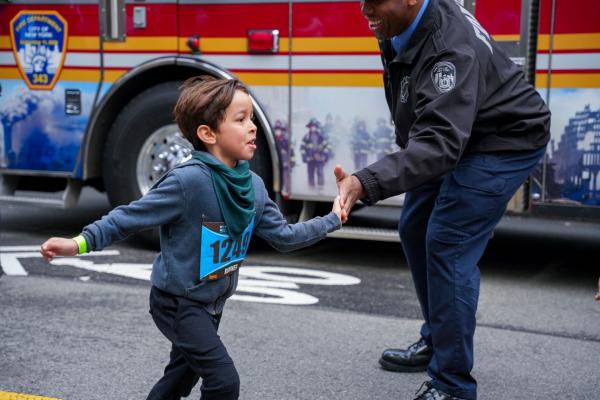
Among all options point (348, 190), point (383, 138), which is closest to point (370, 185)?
point (348, 190)

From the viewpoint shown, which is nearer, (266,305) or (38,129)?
(266,305)

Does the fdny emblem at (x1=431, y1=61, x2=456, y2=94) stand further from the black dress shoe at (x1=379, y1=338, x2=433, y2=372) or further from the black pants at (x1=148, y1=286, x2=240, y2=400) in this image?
the black dress shoe at (x1=379, y1=338, x2=433, y2=372)

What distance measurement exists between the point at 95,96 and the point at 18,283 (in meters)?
1.56

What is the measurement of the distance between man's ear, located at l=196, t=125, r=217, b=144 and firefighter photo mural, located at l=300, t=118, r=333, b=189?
2.90 meters

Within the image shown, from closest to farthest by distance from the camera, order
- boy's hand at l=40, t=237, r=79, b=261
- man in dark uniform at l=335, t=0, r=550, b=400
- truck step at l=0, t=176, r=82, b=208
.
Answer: boy's hand at l=40, t=237, r=79, b=261
man in dark uniform at l=335, t=0, r=550, b=400
truck step at l=0, t=176, r=82, b=208

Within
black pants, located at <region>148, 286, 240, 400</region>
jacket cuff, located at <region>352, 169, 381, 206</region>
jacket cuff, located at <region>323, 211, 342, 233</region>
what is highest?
jacket cuff, located at <region>352, 169, 381, 206</region>

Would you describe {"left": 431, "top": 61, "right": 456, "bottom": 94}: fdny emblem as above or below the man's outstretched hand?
above

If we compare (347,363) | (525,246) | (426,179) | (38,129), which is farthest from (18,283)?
(525,246)

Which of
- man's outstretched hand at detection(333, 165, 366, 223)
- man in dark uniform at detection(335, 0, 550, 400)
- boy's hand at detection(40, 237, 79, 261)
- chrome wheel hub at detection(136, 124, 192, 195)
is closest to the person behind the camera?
boy's hand at detection(40, 237, 79, 261)

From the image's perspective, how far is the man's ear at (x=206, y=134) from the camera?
281cm

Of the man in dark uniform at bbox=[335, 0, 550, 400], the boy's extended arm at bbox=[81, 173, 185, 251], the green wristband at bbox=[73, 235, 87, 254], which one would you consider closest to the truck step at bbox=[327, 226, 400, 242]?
the man in dark uniform at bbox=[335, 0, 550, 400]

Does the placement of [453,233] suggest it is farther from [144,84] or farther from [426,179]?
[144,84]

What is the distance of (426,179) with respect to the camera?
9.77 feet

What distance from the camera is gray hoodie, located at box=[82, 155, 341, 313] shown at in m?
2.72
